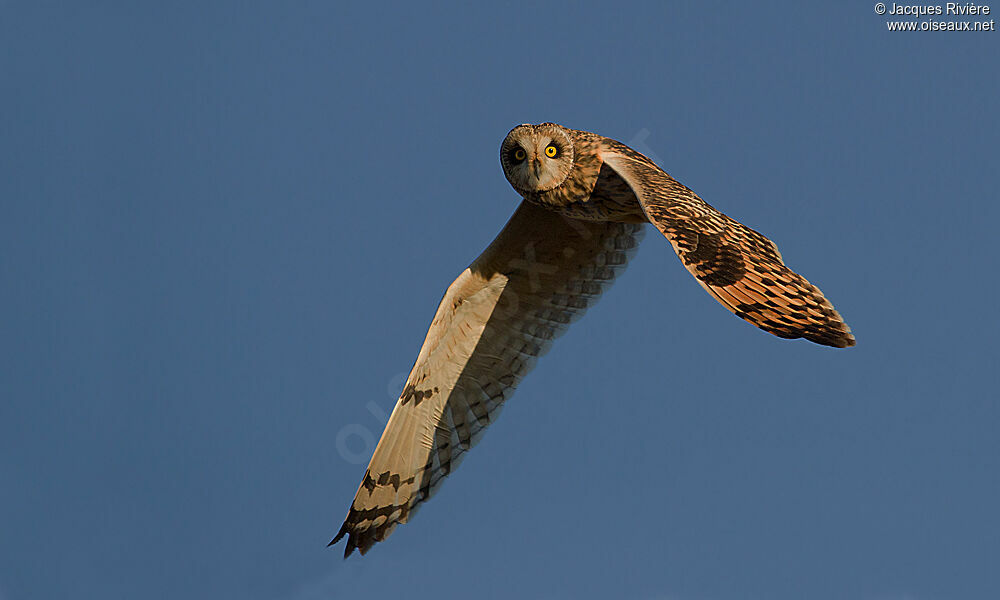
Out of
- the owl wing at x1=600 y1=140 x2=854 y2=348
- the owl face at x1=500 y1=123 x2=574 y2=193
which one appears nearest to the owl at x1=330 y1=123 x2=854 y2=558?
the owl face at x1=500 y1=123 x2=574 y2=193

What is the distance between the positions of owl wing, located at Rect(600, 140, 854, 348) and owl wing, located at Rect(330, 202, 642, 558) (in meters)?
2.16

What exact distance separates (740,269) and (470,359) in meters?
3.69

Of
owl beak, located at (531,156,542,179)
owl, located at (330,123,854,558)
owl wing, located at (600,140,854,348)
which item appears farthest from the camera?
owl, located at (330,123,854,558)

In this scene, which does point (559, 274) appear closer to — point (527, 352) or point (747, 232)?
point (527, 352)

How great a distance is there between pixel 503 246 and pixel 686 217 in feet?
9.41

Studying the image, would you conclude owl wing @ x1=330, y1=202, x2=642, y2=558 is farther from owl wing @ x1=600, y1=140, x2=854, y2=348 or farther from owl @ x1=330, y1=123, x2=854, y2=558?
owl wing @ x1=600, y1=140, x2=854, y2=348

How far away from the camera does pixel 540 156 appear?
9.02 m

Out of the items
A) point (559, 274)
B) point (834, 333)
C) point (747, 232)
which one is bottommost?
point (834, 333)

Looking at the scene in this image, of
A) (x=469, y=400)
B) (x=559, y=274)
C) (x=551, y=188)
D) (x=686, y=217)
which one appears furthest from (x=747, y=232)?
(x=469, y=400)

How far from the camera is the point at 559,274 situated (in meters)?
10.3

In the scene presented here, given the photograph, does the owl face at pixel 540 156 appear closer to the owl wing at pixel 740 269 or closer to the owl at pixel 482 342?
the owl at pixel 482 342

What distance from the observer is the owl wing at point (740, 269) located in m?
6.86

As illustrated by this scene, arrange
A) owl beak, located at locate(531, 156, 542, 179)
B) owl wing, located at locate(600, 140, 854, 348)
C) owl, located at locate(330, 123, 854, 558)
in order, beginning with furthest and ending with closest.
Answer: owl, located at locate(330, 123, 854, 558), owl beak, located at locate(531, 156, 542, 179), owl wing, located at locate(600, 140, 854, 348)

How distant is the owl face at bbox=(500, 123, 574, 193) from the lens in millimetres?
9016
